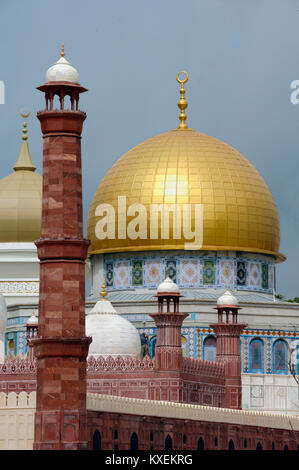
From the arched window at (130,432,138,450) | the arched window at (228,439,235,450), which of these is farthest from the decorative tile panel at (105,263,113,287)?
the arched window at (130,432,138,450)

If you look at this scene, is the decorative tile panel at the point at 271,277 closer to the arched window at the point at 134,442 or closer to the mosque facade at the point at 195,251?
the mosque facade at the point at 195,251

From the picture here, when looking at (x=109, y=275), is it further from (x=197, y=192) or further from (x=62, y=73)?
(x=62, y=73)

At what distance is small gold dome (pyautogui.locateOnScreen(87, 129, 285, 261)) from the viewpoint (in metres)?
58.5

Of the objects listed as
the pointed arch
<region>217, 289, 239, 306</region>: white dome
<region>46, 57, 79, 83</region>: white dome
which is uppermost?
<region>46, 57, 79, 83</region>: white dome

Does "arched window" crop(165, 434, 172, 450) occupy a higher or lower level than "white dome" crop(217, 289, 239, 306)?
lower

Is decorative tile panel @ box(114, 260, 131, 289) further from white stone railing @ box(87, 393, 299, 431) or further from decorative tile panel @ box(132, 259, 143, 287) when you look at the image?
white stone railing @ box(87, 393, 299, 431)

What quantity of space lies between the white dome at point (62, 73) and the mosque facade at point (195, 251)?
20.7 metres

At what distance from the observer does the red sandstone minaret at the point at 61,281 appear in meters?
35.2

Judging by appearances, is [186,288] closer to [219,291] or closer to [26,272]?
[219,291]

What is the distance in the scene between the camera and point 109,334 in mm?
51031

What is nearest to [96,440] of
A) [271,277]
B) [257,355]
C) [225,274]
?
[257,355]

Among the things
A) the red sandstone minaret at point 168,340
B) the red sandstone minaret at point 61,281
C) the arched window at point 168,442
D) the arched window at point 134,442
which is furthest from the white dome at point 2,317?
the red sandstone minaret at point 61,281

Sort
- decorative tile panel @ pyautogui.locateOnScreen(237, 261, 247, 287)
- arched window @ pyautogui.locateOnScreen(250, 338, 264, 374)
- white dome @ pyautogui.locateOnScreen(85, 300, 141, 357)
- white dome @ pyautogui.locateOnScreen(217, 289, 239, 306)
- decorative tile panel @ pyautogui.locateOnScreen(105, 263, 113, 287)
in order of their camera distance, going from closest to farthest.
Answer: white dome @ pyautogui.locateOnScreen(85, 300, 141, 357)
white dome @ pyautogui.locateOnScreen(217, 289, 239, 306)
arched window @ pyautogui.locateOnScreen(250, 338, 264, 374)
decorative tile panel @ pyautogui.locateOnScreen(237, 261, 247, 287)
decorative tile panel @ pyautogui.locateOnScreen(105, 263, 113, 287)

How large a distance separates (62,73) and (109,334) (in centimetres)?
1616
